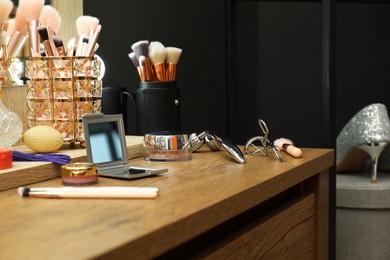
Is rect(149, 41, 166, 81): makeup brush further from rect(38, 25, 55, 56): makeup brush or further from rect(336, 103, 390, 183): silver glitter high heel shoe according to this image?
rect(336, 103, 390, 183): silver glitter high heel shoe

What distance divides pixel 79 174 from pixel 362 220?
1.14 m

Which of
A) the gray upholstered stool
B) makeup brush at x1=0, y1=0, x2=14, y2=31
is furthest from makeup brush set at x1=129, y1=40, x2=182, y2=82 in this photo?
the gray upholstered stool

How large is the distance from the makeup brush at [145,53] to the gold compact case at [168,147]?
0.28 meters

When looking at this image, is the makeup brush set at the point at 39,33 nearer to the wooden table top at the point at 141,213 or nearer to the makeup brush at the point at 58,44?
the makeup brush at the point at 58,44

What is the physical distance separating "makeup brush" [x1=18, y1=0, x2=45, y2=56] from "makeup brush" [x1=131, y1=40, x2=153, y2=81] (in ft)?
1.03

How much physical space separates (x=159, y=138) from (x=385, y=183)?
34.6 inches

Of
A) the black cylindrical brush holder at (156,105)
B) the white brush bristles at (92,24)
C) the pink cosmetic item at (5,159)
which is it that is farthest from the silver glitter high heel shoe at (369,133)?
the pink cosmetic item at (5,159)

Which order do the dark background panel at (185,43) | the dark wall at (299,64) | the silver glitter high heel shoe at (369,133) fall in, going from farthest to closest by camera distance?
the dark wall at (299,64)
the dark background panel at (185,43)
the silver glitter high heel shoe at (369,133)

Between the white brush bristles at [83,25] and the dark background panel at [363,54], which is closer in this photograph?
the white brush bristles at [83,25]

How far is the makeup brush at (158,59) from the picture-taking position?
1689mm

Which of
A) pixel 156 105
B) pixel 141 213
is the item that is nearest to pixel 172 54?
pixel 156 105

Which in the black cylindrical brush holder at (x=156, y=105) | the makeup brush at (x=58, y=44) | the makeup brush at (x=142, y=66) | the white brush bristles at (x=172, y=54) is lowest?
the black cylindrical brush holder at (x=156, y=105)

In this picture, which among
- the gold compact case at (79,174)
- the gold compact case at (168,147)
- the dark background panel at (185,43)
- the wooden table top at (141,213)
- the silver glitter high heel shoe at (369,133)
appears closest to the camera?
the wooden table top at (141,213)

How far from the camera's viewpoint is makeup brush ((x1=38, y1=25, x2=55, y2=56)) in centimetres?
Answer: 143
